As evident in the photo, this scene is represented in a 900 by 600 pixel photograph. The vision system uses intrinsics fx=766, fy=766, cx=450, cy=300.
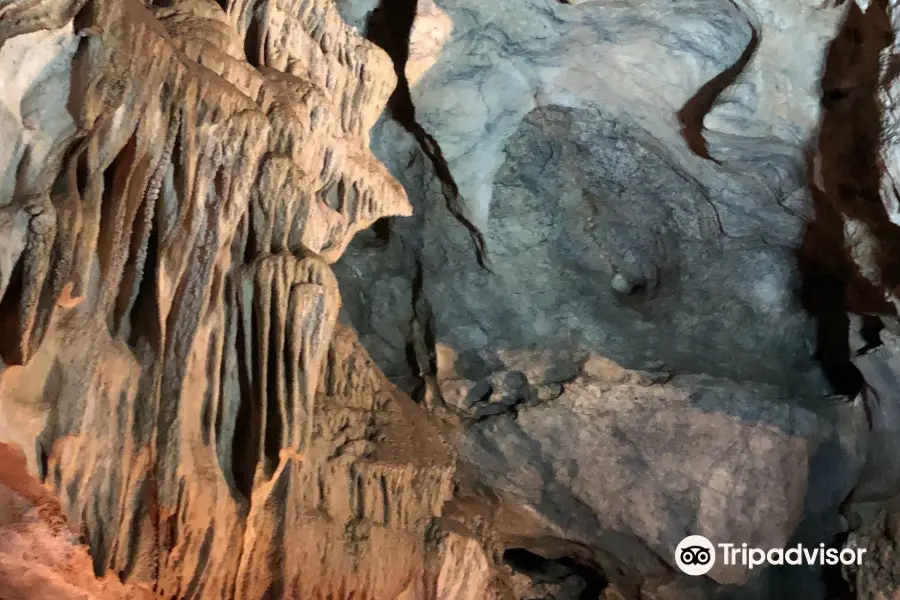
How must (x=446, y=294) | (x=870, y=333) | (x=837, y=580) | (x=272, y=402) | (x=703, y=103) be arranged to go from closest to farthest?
(x=272, y=402) < (x=703, y=103) < (x=870, y=333) < (x=837, y=580) < (x=446, y=294)

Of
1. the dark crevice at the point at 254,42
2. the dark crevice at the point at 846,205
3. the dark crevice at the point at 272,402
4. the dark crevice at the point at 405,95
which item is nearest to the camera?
the dark crevice at the point at 272,402

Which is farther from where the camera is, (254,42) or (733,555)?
(733,555)

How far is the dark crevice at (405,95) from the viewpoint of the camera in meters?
3.68

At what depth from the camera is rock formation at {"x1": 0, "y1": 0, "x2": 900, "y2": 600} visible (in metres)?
2.00

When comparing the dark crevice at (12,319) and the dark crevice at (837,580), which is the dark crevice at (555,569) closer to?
the dark crevice at (837,580)

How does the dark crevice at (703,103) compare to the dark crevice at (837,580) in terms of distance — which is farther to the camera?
the dark crevice at (837,580)

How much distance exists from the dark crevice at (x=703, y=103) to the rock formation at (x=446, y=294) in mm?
16

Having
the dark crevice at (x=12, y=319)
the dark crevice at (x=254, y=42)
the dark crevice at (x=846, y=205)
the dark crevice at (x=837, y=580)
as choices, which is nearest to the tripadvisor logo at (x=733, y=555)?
the dark crevice at (x=837, y=580)

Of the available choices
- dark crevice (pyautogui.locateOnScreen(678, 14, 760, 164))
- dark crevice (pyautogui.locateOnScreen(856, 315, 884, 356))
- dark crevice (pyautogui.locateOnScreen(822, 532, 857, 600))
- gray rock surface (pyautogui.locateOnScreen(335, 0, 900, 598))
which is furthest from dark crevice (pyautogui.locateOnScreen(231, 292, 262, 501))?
dark crevice (pyautogui.locateOnScreen(822, 532, 857, 600))

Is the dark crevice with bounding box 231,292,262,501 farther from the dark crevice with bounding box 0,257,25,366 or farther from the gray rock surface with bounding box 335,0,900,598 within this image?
the gray rock surface with bounding box 335,0,900,598

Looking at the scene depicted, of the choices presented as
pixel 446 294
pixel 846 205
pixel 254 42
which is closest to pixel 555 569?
pixel 446 294

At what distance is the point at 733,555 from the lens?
3949 mm

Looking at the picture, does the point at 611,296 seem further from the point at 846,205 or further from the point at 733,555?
the point at 733,555

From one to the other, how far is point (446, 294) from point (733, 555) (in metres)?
2.02
